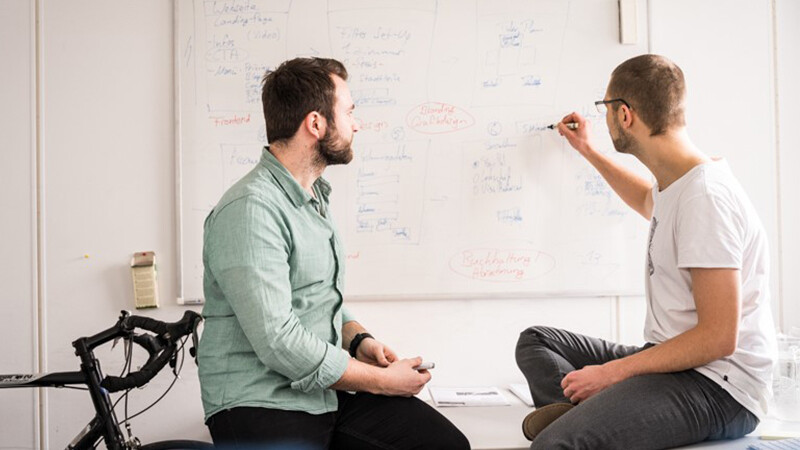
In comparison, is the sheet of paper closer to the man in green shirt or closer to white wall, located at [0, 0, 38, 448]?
the man in green shirt

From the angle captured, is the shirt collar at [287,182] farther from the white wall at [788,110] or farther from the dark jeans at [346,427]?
the white wall at [788,110]

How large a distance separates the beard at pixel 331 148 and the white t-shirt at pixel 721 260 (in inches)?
32.8

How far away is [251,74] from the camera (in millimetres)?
2213

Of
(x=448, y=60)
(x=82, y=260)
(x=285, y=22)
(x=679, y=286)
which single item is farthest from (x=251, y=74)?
(x=679, y=286)

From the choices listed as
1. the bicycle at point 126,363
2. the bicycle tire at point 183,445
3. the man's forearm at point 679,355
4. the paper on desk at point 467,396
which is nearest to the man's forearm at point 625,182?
the man's forearm at point 679,355

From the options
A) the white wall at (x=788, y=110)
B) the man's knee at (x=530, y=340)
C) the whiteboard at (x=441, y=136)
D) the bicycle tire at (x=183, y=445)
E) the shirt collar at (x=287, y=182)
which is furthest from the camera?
the white wall at (x=788, y=110)

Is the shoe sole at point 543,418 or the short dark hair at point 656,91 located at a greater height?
the short dark hair at point 656,91

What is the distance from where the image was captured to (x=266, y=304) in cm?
134

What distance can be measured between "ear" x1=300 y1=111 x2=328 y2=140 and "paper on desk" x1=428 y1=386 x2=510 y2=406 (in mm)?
1011

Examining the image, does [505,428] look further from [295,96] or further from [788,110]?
[788,110]

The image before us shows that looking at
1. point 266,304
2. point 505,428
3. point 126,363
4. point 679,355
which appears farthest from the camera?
point 505,428

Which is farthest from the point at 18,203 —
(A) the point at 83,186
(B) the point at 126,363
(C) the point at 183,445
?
(C) the point at 183,445

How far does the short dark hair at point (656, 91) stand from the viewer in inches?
64.4

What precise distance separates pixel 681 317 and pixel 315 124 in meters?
1.02
